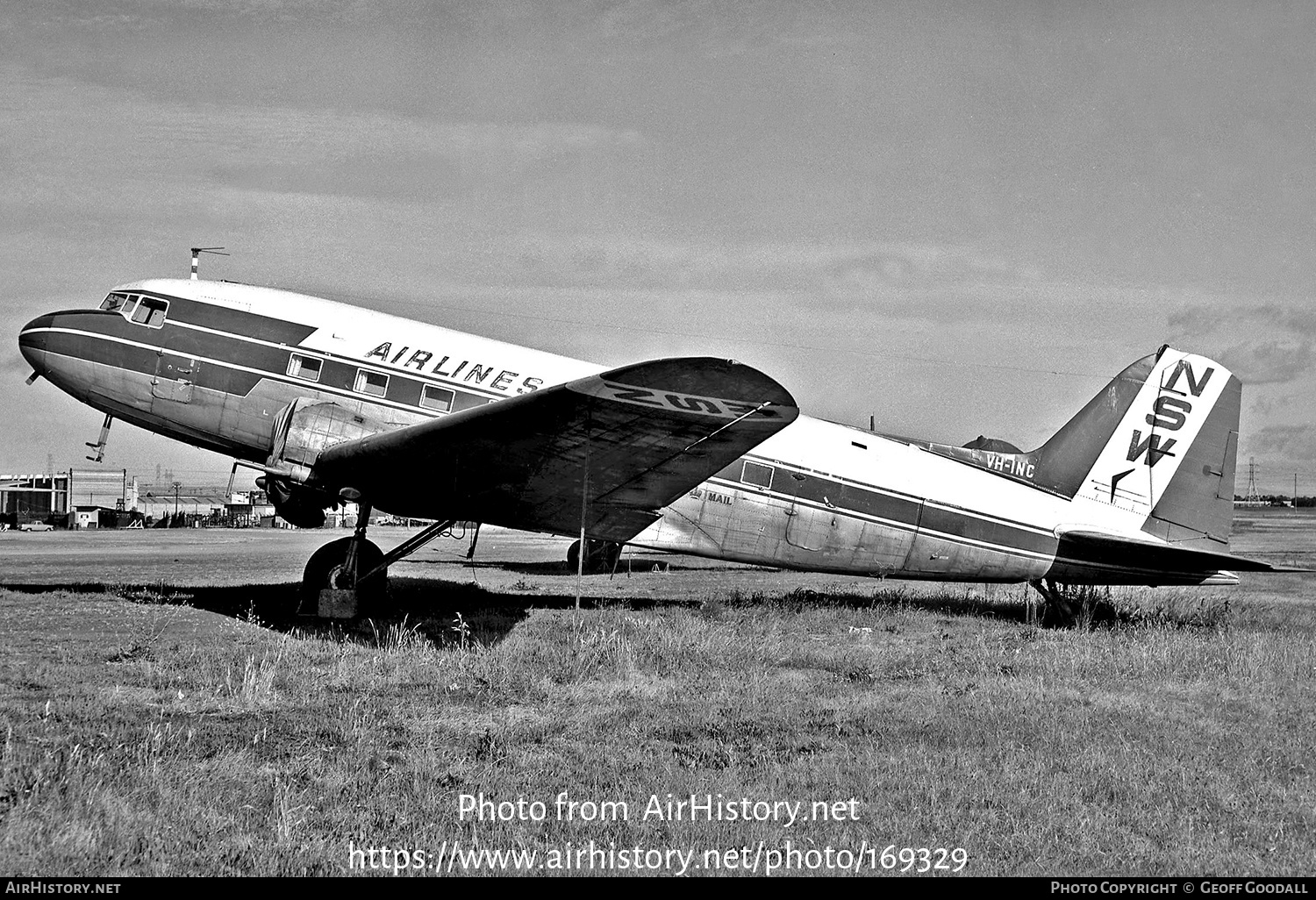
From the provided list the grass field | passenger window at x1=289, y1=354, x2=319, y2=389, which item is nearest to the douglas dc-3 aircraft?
passenger window at x1=289, y1=354, x2=319, y2=389

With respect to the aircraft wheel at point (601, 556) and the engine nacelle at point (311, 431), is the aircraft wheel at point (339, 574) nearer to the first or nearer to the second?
the engine nacelle at point (311, 431)

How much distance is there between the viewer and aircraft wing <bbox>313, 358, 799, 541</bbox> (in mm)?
9008

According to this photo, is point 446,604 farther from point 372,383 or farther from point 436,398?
point 372,383

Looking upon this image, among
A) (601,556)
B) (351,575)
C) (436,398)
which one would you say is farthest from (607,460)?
(601,556)

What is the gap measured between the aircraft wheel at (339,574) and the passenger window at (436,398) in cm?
192

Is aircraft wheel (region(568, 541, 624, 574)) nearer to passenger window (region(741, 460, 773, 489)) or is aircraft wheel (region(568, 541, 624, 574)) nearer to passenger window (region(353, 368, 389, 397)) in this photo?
passenger window (region(741, 460, 773, 489))

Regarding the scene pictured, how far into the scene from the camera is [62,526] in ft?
221

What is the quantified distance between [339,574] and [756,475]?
225 inches

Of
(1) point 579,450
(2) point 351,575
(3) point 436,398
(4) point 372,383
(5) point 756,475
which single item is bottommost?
(2) point 351,575

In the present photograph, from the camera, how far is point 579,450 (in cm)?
1095
